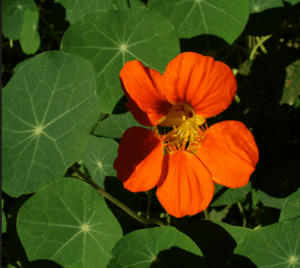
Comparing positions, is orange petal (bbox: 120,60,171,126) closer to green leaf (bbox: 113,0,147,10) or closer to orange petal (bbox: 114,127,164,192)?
orange petal (bbox: 114,127,164,192)

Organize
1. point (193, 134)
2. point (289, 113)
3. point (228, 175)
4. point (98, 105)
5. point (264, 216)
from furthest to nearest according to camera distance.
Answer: point (289, 113) → point (264, 216) → point (193, 134) → point (98, 105) → point (228, 175)

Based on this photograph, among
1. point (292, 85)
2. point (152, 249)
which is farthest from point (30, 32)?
point (292, 85)

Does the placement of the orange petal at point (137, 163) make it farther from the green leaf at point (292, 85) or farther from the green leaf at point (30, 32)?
the green leaf at point (30, 32)

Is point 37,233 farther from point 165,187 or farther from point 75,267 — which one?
point 165,187

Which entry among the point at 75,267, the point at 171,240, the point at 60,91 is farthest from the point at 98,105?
the point at 75,267

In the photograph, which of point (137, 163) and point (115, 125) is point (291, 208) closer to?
point (137, 163)

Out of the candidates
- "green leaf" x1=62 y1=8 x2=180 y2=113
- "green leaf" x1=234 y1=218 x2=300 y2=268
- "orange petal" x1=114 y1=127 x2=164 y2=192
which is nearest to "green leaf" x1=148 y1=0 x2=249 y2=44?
"green leaf" x1=62 y1=8 x2=180 y2=113
